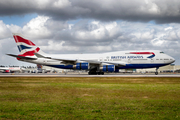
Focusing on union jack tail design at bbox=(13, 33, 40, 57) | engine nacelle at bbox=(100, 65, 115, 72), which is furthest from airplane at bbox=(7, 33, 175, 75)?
union jack tail design at bbox=(13, 33, 40, 57)

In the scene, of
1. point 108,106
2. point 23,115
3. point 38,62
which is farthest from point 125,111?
point 38,62

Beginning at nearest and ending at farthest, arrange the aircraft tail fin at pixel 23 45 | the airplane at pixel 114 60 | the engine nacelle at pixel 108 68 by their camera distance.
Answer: the engine nacelle at pixel 108 68
the airplane at pixel 114 60
the aircraft tail fin at pixel 23 45

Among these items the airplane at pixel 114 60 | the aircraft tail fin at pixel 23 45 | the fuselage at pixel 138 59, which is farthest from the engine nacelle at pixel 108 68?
the aircraft tail fin at pixel 23 45

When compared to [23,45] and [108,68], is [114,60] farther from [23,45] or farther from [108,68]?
[23,45]

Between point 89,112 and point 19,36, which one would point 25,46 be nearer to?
point 19,36

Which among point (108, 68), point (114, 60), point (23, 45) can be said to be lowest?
point (108, 68)

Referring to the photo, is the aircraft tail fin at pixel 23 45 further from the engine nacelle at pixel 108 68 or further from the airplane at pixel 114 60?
the engine nacelle at pixel 108 68

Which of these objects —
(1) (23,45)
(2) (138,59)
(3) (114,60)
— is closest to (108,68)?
(3) (114,60)

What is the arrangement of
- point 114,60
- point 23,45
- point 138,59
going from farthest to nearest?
point 23,45 → point 114,60 → point 138,59

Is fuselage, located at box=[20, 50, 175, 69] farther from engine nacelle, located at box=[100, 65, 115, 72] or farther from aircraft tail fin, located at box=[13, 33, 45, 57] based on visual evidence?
aircraft tail fin, located at box=[13, 33, 45, 57]

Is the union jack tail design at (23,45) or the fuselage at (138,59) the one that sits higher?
the union jack tail design at (23,45)

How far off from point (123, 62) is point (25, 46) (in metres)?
25.2

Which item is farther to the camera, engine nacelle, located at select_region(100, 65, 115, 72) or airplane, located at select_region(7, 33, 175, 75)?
airplane, located at select_region(7, 33, 175, 75)

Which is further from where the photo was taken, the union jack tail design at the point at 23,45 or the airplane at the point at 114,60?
the union jack tail design at the point at 23,45
